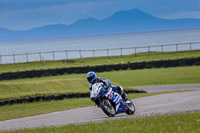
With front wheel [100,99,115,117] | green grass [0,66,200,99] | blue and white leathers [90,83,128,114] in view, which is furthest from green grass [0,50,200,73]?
front wheel [100,99,115,117]

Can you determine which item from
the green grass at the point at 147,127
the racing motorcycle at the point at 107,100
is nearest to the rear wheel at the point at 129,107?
the racing motorcycle at the point at 107,100

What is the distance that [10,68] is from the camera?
62.6 meters

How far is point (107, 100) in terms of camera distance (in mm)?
14906

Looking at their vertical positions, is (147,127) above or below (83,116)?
above

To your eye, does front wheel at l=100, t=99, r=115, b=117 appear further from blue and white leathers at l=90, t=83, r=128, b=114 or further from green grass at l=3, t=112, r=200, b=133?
green grass at l=3, t=112, r=200, b=133

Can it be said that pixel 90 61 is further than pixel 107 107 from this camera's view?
Yes

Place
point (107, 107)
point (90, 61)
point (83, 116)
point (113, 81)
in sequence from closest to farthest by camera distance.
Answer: point (107, 107), point (83, 116), point (113, 81), point (90, 61)

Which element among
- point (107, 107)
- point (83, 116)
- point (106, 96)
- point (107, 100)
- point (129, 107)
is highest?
point (106, 96)

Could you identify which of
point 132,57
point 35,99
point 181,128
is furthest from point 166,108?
point 132,57

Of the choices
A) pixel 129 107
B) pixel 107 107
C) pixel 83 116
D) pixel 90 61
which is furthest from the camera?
pixel 90 61

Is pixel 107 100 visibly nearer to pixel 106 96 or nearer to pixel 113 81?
pixel 106 96

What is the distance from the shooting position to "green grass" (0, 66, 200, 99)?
28.2m

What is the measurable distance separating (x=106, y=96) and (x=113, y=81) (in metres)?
23.9

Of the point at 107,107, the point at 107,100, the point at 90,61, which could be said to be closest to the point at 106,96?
the point at 107,100
